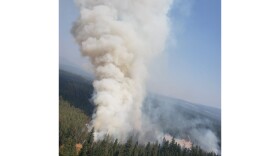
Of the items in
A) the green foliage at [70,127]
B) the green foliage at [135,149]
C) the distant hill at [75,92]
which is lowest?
the green foliage at [135,149]

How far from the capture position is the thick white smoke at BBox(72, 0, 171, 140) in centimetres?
441

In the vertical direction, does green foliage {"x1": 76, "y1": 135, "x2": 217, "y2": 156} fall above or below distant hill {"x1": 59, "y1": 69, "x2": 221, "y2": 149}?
below

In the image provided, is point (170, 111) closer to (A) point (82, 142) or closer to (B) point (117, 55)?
(B) point (117, 55)

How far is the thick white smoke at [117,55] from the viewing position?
4.41 m

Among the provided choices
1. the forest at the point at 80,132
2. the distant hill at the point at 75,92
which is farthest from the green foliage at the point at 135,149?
the distant hill at the point at 75,92

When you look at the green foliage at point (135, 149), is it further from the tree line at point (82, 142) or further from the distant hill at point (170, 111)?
the distant hill at point (170, 111)

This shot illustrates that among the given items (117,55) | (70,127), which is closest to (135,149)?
(70,127)

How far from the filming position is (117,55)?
175 inches

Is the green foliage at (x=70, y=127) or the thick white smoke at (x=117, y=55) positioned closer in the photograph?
the green foliage at (x=70, y=127)

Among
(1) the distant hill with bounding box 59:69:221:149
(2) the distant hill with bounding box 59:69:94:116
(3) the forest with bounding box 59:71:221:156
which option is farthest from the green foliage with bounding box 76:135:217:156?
(2) the distant hill with bounding box 59:69:94:116

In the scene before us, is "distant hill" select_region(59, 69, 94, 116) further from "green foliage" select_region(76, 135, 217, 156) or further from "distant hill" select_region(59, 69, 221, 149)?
"green foliage" select_region(76, 135, 217, 156)

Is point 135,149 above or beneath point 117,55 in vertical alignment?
beneath

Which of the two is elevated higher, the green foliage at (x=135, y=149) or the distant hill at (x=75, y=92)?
the distant hill at (x=75, y=92)
